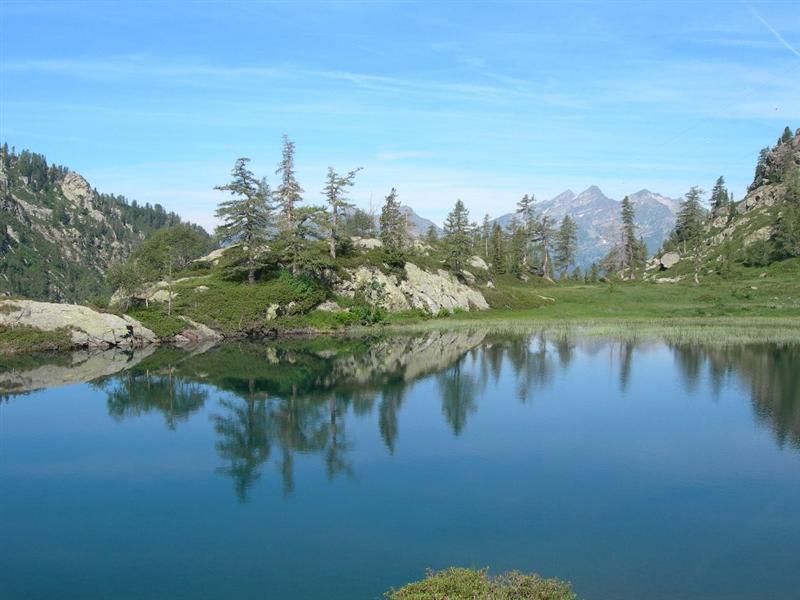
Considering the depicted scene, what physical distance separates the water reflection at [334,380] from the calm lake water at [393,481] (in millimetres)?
301

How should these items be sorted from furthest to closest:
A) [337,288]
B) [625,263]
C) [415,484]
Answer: [625,263], [337,288], [415,484]

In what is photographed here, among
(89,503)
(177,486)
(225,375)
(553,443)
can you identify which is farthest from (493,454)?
(225,375)

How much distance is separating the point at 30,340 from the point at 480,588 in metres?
59.8

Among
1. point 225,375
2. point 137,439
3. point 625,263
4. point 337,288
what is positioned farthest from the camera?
point 625,263

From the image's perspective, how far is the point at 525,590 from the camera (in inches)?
612

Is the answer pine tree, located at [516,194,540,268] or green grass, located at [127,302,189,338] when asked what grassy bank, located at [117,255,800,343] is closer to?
green grass, located at [127,302,189,338]

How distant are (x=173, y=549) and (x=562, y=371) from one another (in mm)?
39023

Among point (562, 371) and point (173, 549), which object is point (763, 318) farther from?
point (173, 549)

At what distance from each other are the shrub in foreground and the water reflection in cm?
1121

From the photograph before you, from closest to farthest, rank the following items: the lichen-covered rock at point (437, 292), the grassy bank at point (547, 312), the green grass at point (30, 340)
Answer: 1. the green grass at point (30, 340)
2. the grassy bank at point (547, 312)
3. the lichen-covered rock at point (437, 292)

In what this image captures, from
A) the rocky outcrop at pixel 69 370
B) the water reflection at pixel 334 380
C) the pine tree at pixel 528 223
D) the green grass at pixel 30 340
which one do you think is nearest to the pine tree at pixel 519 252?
the pine tree at pixel 528 223

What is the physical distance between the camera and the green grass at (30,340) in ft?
198

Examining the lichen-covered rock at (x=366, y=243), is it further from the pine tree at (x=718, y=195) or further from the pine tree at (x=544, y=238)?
the pine tree at (x=718, y=195)

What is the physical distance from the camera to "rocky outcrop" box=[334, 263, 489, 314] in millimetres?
87625
